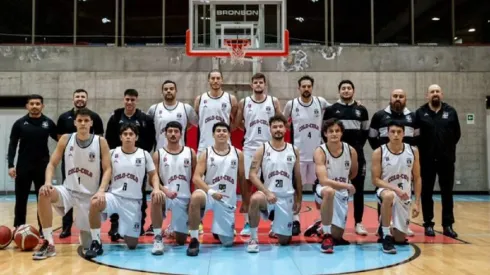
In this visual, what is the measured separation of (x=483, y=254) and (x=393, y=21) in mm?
11472

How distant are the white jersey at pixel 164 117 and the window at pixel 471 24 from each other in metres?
11.9

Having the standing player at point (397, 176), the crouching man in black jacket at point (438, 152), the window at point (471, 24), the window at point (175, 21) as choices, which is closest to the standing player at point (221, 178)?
the standing player at point (397, 176)

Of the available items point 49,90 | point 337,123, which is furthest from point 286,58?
point 337,123

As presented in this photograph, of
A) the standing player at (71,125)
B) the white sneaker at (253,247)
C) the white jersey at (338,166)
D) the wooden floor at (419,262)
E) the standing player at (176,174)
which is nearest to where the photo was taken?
the wooden floor at (419,262)

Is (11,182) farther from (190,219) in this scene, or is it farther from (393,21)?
(393,21)

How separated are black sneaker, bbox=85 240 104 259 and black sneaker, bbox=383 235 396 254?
10.8 ft

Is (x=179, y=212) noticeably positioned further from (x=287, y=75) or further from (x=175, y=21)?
(x=175, y=21)

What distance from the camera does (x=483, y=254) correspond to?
17.0ft

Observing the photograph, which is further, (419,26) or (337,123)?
(419,26)

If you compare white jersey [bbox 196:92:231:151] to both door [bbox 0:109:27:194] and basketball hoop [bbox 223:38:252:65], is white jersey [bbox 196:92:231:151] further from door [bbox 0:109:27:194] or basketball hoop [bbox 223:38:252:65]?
door [bbox 0:109:27:194]

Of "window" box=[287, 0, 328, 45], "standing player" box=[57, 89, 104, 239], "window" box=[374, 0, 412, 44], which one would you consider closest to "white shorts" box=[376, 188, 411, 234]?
"standing player" box=[57, 89, 104, 239]

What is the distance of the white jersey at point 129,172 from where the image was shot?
5.38 meters

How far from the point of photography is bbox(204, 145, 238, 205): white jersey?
218 inches

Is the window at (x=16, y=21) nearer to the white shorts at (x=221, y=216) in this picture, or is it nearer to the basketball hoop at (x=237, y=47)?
the basketball hoop at (x=237, y=47)
